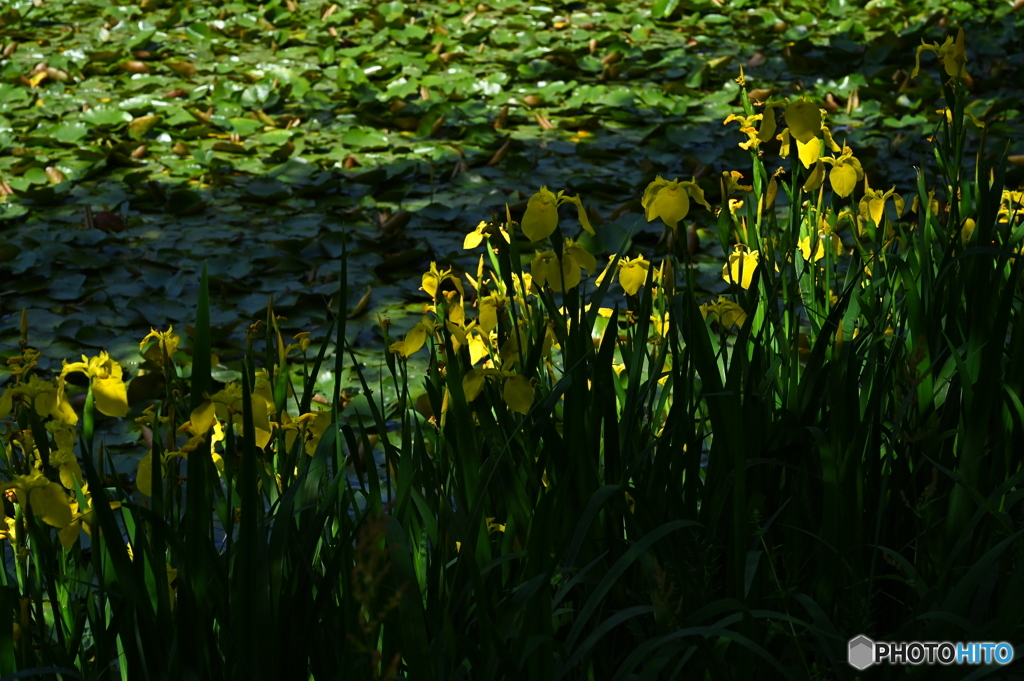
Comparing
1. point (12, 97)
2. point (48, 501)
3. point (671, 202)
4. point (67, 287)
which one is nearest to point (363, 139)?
point (67, 287)

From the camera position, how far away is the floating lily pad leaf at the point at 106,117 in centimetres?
360

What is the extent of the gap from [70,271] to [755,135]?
6.55ft

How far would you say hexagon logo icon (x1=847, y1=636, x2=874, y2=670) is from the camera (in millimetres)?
838

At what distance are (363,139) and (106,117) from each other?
1019mm

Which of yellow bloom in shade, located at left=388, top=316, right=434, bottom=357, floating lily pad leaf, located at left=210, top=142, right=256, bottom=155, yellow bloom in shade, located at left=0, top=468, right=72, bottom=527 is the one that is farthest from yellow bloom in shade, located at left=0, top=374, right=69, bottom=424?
floating lily pad leaf, located at left=210, top=142, right=256, bottom=155

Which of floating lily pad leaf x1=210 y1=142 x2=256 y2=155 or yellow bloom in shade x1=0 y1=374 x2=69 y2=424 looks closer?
yellow bloom in shade x1=0 y1=374 x2=69 y2=424

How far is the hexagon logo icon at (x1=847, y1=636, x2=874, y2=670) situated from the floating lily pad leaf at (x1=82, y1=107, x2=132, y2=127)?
3474 mm

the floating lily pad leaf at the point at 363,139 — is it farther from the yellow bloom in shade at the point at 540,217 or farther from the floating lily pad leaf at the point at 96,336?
the yellow bloom in shade at the point at 540,217

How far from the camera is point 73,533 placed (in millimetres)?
866

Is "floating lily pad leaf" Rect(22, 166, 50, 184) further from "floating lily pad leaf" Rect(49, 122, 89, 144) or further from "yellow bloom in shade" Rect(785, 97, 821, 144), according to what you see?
"yellow bloom in shade" Rect(785, 97, 821, 144)

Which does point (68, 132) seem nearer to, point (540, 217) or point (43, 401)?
point (43, 401)

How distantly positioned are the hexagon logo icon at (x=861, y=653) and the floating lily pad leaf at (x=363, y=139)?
2.87 m

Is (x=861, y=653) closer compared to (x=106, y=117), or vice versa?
(x=861, y=653)

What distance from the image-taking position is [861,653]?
84cm
